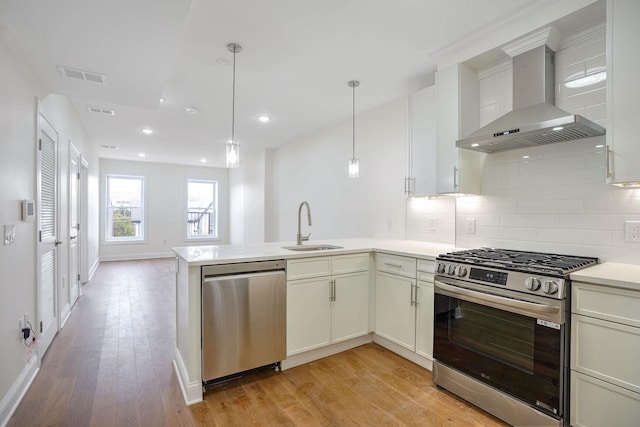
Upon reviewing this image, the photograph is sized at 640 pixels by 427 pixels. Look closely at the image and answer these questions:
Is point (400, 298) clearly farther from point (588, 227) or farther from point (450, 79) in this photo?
point (450, 79)

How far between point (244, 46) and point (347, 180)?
2.44 metres

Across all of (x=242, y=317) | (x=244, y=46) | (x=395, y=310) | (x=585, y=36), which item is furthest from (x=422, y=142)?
(x=242, y=317)

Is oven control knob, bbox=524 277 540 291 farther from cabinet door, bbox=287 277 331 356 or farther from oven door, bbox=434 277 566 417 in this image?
cabinet door, bbox=287 277 331 356

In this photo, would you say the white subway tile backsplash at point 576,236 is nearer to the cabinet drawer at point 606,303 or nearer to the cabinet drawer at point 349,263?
the cabinet drawer at point 606,303

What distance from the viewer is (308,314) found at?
2.68m

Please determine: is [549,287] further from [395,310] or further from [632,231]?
[395,310]

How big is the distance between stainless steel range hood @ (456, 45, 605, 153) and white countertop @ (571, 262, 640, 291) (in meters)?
0.85

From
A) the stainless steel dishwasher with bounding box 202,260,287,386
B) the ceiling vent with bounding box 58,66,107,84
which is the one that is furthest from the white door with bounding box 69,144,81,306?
the stainless steel dishwasher with bounding box 202,260,287,386

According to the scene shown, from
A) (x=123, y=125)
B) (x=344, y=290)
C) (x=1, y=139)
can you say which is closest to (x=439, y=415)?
(x=344, y=290)

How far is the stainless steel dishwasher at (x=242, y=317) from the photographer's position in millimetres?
2215

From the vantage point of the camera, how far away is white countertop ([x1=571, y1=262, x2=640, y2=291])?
1.57 metres

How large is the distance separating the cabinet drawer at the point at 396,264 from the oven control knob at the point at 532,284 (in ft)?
2.94

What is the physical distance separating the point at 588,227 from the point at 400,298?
1.42m

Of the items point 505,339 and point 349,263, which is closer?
point 505,339
